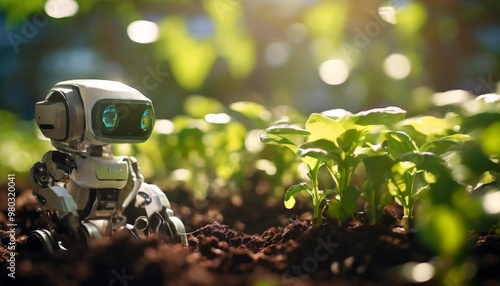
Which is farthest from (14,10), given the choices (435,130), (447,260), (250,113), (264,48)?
(264,48)

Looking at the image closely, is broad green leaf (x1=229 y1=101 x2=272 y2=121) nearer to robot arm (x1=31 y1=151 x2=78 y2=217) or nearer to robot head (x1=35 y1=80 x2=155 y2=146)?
robot head (x1=35 y1=80 x2=155 y2=146)

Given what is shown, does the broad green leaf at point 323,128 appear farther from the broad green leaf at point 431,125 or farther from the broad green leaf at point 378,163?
the broad green leaf at point 431,125

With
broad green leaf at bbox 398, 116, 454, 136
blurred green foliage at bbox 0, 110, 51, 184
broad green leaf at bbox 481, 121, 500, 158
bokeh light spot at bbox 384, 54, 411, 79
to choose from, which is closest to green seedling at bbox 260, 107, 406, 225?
broad green leaf at bbox 398, 116, 454, 136

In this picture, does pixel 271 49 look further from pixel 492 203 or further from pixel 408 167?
pixel 492 203

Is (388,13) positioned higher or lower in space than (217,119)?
higher

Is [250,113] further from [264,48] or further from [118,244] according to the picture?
[264,48]

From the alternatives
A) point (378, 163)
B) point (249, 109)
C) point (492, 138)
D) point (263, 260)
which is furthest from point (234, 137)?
point (492, 138)
